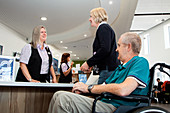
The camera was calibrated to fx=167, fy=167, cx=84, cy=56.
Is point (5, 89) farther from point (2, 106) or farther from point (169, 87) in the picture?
point (169, 87)

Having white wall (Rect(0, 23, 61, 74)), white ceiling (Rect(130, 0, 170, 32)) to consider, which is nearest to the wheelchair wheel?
white wall (Rect(0, 23, 61, 74))

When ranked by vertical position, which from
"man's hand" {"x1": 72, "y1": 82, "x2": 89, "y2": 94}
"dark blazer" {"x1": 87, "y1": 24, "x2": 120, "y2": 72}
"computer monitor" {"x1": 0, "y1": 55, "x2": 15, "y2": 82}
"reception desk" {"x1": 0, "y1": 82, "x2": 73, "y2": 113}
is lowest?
"reception desk" {"x1": 0, "y1": 82, "x2": 73, "y2": 113}

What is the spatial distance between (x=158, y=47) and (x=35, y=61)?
10.1 m

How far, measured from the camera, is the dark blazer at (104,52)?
5.13 ft

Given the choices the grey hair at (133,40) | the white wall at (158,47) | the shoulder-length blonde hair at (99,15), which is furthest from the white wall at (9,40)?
the white wall at (158,47)

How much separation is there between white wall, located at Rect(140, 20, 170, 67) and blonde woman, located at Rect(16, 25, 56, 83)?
30.3 feet

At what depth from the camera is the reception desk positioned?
1397 mm

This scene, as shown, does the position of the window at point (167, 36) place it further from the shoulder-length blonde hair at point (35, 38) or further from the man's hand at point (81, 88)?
the man's hand at point (81, 88)

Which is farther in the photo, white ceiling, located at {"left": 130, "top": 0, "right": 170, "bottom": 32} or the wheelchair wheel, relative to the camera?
white ceiling, located at {"left": 130, "top": 0, "right": 170, "bottom": 32}

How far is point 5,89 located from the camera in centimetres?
142

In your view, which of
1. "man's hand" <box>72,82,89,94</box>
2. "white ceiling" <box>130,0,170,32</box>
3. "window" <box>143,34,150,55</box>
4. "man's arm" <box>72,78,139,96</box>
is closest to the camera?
"man's arm" <box>72,78,139,96</box>

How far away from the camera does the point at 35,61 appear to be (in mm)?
1847

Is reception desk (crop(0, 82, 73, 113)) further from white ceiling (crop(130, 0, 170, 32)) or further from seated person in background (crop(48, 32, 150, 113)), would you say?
white ceiling (crop(130, 0, 170, 32))

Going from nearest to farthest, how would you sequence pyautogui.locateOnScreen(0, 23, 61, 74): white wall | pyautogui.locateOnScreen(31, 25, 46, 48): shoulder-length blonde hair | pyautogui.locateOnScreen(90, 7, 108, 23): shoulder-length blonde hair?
1. pyautogui.locateOnScreen(90, 7, 108, 23): shoulder-length blonde hair
2. pyautogui.locateOnScreen(31, 25, 46, 48): shoulder-length blonde hair
3. pyautogui.locateOnScreen(0, 23, 61, 74): white wall
